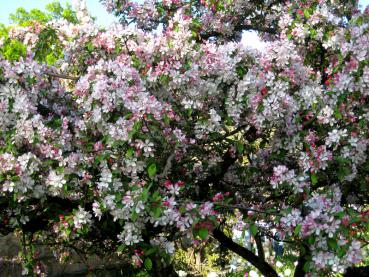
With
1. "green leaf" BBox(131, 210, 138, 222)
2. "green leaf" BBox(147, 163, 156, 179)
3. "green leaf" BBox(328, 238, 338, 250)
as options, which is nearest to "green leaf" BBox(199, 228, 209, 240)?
"green leaf" BBox(131, 210, 138, 222)

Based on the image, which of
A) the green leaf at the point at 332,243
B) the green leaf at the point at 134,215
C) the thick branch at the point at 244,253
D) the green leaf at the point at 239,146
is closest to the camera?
the green leaf at the point at 332,243

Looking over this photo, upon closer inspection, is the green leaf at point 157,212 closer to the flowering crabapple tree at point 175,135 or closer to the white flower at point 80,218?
the flowering crabapple tree at point 175,135

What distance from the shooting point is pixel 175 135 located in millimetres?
3869

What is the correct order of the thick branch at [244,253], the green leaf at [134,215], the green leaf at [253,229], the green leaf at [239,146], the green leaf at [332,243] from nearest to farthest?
the green leaf at [332,243] → the green leaf at [134,215] → the green leaf at [253,229] → the green leaf at [239,146] → the thick branch at [244,253]

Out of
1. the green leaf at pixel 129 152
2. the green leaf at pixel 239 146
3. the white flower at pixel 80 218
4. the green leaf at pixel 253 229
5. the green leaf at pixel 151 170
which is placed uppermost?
the green leaf at pixel 239 146

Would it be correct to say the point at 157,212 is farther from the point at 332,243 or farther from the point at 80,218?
the point at 332,243

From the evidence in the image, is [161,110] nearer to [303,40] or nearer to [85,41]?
[85,41]

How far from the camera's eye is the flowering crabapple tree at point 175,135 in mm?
3518

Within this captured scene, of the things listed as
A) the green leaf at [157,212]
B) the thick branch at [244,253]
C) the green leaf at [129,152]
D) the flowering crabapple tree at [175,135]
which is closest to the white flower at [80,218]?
the flowering crabapple tree at [175,135]

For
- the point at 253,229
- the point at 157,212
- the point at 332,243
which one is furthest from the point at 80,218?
the point at 332,243

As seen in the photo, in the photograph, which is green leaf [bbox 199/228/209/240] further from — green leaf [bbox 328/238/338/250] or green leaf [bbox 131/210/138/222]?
green leaf [bbox 328/238/338/250]

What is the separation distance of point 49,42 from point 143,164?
2543 mm

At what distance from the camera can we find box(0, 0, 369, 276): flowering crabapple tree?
11.5 feet

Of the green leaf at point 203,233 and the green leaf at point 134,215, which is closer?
the green leaf at point 203,233
